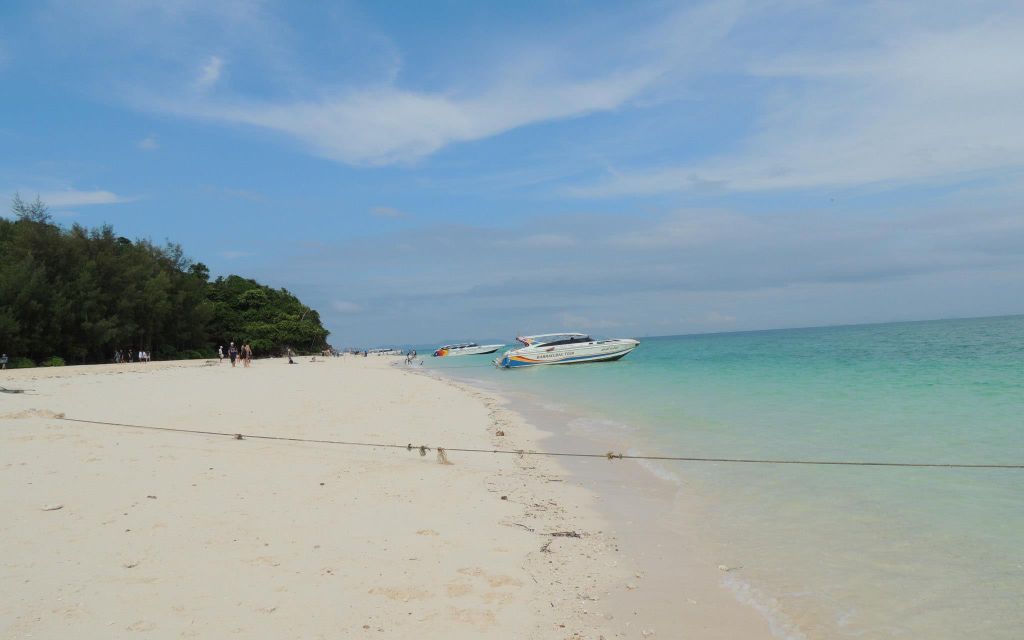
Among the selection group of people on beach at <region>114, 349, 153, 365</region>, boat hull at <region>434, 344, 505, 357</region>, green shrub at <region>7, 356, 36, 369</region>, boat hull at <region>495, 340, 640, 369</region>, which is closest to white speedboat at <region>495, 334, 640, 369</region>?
boat hull at <region>495, 340, 640, 369</region>

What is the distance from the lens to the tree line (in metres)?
30.0

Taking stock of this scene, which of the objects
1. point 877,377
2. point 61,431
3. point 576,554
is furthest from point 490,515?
point 877,377

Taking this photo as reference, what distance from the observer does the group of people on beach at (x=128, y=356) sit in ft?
119

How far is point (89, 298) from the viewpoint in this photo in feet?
111

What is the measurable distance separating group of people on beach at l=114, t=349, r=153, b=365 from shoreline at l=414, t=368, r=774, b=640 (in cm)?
3513

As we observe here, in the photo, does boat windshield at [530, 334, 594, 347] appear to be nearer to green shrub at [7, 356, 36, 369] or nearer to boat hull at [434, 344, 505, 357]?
green shrub at [7, 356, 36, 369]

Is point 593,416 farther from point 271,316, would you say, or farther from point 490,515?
point 271,316

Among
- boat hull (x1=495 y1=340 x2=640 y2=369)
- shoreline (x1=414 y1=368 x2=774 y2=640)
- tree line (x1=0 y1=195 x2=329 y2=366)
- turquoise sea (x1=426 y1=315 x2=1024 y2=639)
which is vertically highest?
tree line (x1=0 y1=195 x2=329 y2=366)

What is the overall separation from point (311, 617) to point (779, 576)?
11.9 feet

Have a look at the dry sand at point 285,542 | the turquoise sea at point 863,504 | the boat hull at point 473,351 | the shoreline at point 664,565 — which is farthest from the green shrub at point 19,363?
the boat hull at point 473,351

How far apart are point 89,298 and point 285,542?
3693cm

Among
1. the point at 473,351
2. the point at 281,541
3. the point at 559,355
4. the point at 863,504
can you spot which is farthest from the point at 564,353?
the point at 473,351

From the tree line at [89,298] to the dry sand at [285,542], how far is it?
89.1ft

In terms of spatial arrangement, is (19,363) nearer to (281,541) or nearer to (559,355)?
(559,355)
